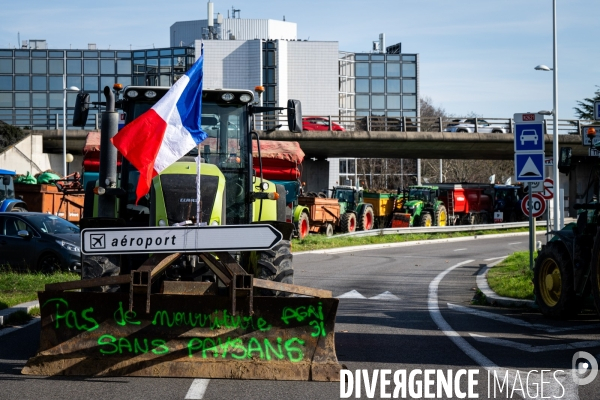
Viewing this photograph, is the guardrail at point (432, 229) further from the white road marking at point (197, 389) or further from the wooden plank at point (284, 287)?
the white road marking at point (197, 389)

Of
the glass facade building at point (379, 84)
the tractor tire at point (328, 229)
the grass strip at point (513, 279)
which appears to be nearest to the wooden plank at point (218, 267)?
the grass strip at point (513, 279)

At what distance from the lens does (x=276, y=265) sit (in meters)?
10.3

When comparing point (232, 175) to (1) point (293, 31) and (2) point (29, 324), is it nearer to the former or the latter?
(2) point (29, 324)

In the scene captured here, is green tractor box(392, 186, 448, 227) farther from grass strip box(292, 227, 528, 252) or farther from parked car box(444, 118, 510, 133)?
parked car box(444, 118, 510, 133)

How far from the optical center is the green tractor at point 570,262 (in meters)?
12.1

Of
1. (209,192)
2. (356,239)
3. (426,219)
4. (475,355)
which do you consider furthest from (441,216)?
(209,192)

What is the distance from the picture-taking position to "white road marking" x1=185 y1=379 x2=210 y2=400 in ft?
23.7

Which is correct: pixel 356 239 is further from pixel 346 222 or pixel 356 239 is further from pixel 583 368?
pixel 583 368

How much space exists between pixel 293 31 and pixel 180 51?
14.3m

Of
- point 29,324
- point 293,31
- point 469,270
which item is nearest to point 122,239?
point 29,324

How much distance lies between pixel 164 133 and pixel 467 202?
1782 inches

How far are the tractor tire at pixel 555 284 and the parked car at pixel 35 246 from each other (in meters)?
9.11

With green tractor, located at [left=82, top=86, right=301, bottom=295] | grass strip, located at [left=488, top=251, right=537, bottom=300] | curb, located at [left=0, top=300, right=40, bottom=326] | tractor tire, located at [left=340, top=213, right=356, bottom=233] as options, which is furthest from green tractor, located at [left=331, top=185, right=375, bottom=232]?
green tractor, located at [left=82, top=86, right=301, bottom=295]

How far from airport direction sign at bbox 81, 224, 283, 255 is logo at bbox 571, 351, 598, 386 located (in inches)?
118
